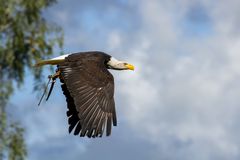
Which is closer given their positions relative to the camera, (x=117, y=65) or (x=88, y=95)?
(x=88, y=95)

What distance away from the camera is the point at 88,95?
1712 centimetres

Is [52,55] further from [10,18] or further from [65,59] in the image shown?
[65,59]

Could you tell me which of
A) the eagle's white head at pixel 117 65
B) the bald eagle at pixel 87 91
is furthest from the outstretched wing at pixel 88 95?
the eagle's white head at pixel 117 65

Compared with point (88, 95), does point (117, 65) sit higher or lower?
higher

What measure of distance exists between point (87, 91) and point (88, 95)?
0.08m

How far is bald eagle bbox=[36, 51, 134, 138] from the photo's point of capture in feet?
54.9

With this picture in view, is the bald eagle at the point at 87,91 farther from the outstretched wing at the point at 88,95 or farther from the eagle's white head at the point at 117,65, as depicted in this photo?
the eagle's white head at the point at 117,65

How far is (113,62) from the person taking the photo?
61.0ft

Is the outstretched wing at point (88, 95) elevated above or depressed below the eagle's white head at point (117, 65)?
below

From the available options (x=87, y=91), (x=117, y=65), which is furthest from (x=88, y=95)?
(x=117, y=65)

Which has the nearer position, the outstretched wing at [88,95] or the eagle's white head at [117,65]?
the outstretched wing at [88,95]

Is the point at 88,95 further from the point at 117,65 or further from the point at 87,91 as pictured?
the point at 117,65

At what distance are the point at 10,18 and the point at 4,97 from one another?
1.27 meters

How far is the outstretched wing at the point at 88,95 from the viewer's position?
1672 cm
